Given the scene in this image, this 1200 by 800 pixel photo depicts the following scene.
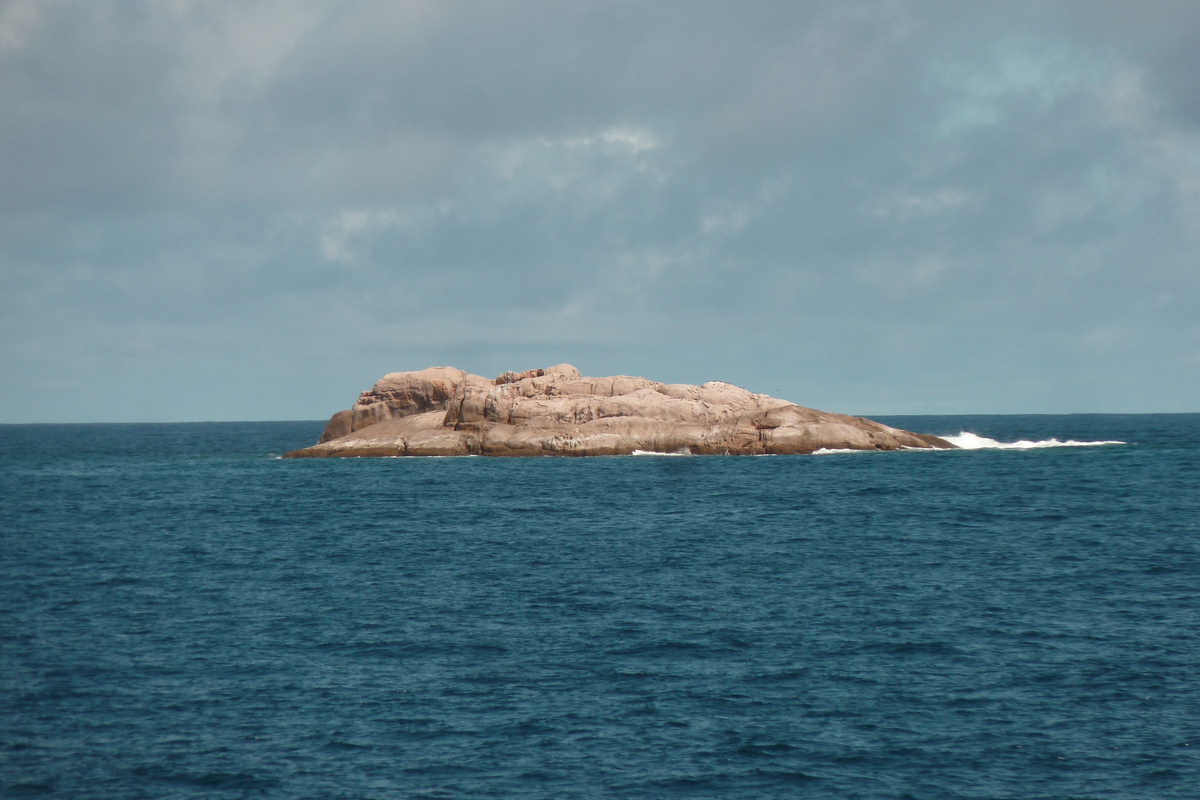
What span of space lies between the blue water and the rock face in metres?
31.3

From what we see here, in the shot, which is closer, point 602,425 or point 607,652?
point 607,652

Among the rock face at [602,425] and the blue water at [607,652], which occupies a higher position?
the rock face at [602,425]

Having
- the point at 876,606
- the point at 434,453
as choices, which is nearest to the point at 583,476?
the point at 434,453

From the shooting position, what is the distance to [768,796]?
1892cm

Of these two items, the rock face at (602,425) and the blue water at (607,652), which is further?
the rock face at (602,425)

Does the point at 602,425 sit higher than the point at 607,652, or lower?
higher

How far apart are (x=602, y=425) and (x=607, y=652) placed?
6275 centimetres

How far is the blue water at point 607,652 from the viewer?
20031mm

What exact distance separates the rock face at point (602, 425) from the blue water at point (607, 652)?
31.3 metres

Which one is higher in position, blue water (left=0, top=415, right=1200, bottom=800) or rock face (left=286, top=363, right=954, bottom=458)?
rock face (left=286, top=363, right=954, bottom=458)

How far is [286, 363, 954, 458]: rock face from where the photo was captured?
3514 inches

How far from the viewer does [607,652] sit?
2780 cm

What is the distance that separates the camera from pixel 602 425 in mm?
90375

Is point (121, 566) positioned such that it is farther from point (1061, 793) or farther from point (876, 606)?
point (1061, 793)
